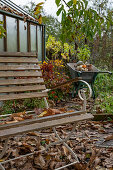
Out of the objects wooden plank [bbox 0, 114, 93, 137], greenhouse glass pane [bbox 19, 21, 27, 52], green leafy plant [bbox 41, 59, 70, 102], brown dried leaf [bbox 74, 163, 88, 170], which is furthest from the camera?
greenhouse glass pane [bbox 19, 21, 27, 52]

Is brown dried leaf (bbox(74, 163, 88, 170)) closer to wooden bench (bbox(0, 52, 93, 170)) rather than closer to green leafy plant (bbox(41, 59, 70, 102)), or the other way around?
wooden bench (bbox(0, 52, 93, 170))

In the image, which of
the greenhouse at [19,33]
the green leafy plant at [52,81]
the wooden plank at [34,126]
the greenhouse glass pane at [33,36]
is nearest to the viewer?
the wooden plank at [34,126]

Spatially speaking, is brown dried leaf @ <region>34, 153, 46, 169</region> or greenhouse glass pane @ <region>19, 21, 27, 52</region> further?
greenhouse glass pane @ <region>19, 21, 27, 52</region>

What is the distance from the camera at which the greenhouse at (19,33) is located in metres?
4.31

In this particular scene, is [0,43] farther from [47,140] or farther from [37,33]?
[47,140]

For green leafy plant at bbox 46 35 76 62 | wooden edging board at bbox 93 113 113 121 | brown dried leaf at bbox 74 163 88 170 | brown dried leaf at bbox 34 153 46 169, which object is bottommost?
brown dried leaf at bbox 34 153 46 169

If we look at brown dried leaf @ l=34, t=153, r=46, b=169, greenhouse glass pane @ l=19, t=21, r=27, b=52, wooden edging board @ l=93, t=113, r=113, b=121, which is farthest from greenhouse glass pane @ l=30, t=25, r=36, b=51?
brown dried leaf @ l=34, t=153, r=46, b=169

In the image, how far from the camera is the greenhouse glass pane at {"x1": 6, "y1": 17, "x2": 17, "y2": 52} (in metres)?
4.40

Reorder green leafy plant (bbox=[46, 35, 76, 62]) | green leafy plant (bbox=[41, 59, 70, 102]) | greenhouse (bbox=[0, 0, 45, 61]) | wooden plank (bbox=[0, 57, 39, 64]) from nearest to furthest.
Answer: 1. wooden plank (bbox=[0, 57, 39, 64])
2. greenhouse (bbox=[0, 0, 45, 61])
3. green leafy plant (bbox=[41, 59, 70, 102])
4. green leafy plant (bbox=[46, 35, 76, 62])

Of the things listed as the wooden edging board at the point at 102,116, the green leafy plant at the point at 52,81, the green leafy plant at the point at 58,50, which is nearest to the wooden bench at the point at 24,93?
the wooden edging board at the point at 102,116

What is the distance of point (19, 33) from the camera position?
471 cm

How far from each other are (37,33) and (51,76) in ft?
5.62

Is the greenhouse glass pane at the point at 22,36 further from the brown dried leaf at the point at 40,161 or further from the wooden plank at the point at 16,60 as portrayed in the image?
the brown dried leaf at the point at 40,161

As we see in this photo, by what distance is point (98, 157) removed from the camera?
1977mm
